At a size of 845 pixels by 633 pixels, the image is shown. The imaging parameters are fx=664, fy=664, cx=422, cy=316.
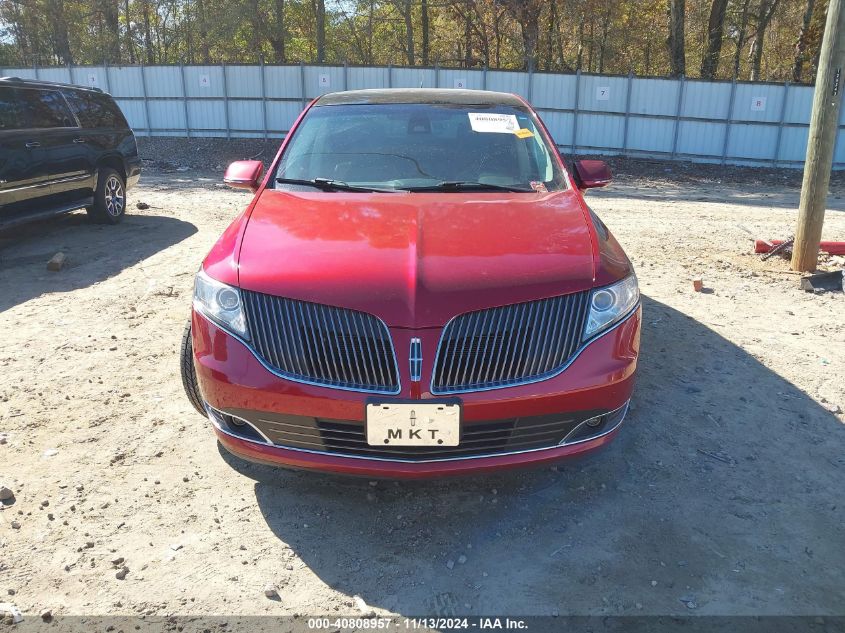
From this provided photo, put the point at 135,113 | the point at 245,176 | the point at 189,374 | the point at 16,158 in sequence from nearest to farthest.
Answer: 1. the point at 189,374
2. the point at 245,176
3. the point at 16,158
4. the point at 135,113

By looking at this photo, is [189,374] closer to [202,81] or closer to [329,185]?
[329,185]

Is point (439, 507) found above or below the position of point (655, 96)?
below

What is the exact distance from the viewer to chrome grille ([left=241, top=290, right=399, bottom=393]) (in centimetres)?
245

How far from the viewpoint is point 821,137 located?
20.6 feet

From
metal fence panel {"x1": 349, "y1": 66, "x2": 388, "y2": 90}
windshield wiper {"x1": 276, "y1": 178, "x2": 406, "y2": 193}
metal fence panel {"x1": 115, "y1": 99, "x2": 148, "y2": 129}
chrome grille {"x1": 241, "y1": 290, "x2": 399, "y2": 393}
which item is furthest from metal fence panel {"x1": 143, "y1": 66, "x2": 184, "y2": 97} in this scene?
chrome grille {"x1": 241, "y1": 290, "x2": 399, "y2": 393}

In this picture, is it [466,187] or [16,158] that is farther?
[16,158]

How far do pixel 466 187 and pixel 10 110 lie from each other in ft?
19.2

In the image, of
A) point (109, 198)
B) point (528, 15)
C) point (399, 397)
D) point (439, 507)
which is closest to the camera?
point (399, 397)

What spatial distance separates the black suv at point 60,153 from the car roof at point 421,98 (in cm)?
436

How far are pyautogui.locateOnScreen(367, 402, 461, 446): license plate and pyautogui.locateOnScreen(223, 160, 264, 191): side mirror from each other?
7.22 ft

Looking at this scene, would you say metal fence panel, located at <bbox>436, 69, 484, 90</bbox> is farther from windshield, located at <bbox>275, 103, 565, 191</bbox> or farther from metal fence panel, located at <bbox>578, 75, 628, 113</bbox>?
windshield, located at <bbox>275, 103, 565, 191</bbox>

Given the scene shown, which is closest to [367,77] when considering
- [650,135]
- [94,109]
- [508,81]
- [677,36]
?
[508,81]

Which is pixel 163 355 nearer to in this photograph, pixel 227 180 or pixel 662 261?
pixel 227 180

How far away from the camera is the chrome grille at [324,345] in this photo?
245 cm
